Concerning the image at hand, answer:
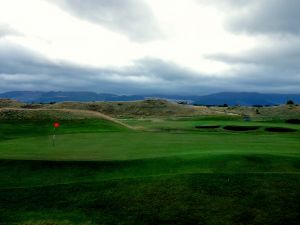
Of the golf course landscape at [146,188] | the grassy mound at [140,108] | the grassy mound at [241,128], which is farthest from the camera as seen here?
the grassy mound at [140,108]

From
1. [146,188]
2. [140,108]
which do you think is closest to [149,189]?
[146,188]

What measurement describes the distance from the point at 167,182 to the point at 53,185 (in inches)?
207

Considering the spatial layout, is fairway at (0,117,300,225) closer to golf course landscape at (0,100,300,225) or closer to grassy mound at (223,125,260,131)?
golf course landscape at (0,100,300,225)

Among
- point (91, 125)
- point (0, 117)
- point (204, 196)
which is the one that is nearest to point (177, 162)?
point (204, 196)

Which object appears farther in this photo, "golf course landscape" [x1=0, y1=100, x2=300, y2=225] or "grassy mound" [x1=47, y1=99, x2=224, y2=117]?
"grassy mound" [x1=47, y1=99, x2=224, y2=117]

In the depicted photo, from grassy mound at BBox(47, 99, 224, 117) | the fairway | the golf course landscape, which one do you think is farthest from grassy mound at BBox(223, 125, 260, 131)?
grassy mound at BBox(47, 99, 224, 117)

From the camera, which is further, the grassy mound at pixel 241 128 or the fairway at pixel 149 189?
the grassy mound at pixel 241 128

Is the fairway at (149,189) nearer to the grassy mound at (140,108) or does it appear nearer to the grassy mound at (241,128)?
the grassy mound at (241,128)

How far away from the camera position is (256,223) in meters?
13.3

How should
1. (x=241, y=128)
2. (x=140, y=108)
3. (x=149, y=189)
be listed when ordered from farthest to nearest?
(x=140, y=108) → (x=241, y=128) → (x=149, y=189)

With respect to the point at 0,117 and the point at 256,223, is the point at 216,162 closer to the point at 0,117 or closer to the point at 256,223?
the point at 256,223

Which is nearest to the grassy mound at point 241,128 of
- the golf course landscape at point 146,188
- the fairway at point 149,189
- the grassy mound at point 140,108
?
the golf course landscape at point 146,188

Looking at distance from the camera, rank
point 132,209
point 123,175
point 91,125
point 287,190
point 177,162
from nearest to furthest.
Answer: point 132,209, point 287,190, point 123,175, point 177,162, point 91,125

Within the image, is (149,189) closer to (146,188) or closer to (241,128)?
(146,188)
